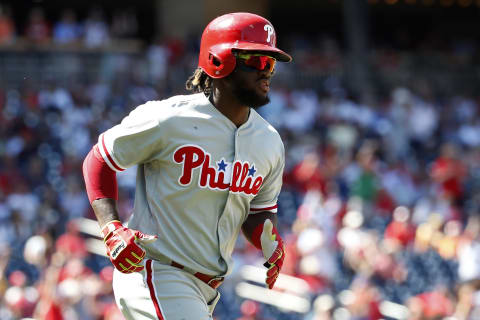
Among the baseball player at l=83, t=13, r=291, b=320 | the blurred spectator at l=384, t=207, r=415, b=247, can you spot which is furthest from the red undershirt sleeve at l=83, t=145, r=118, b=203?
the blurred spectator at l=384, t=207, r=415, b=247

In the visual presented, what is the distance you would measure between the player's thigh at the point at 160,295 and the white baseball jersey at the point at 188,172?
7 centimetres

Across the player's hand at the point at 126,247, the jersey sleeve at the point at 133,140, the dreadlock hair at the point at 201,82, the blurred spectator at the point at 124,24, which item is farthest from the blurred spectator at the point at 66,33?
the player's hand at the point at 126,247

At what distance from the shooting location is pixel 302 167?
11445 millimetres

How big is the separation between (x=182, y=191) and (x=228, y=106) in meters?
0.43

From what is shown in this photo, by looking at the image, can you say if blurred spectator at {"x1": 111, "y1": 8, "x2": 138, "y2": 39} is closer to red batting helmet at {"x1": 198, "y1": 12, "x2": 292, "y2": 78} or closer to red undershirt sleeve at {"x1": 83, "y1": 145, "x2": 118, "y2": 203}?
red batting helmet at {"x1": 198, "y1": 12, "x2": 292, "y2": 78}

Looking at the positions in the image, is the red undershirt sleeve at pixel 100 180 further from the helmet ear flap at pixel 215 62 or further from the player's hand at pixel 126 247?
the helmet ear flap at pixel 215 62

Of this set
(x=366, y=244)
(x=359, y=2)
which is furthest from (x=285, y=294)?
(x=359, y=2)

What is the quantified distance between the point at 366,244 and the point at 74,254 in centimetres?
329

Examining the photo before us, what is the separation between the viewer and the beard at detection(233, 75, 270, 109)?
3572 millimetres

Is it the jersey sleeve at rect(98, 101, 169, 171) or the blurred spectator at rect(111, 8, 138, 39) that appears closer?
the jersey sleeve at rect(98, 101, 169, 171)

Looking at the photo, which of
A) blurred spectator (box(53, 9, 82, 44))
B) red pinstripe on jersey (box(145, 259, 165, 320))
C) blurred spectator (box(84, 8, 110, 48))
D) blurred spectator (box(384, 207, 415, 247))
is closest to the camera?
red pinstripe on jersey (box(145, 259, 165, 320))

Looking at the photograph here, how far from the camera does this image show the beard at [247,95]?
11.7 ft

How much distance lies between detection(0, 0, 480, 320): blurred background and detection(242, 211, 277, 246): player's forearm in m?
4.23

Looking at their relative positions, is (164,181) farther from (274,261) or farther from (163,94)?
(163,94)
